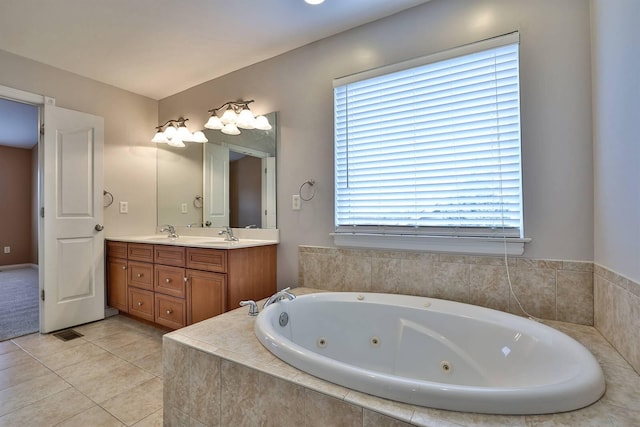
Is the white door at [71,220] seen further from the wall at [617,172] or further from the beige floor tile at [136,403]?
the wall at [617,172]

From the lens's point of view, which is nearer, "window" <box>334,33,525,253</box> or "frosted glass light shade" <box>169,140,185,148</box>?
"window" <box>334,33,525,253</box>

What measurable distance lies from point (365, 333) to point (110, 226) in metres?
2.72

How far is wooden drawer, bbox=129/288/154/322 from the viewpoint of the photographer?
2.67m

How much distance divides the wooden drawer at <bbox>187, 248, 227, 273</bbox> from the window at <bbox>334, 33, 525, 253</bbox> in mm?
793

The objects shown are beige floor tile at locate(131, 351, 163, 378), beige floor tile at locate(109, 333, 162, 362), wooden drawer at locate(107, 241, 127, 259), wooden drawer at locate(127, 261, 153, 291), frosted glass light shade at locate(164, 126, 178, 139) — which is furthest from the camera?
frosted glass light shade at locate(164, 126, 178, 139)

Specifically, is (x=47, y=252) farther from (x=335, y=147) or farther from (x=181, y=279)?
(x=335, y=147)

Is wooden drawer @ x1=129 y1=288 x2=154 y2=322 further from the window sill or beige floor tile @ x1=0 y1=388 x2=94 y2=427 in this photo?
the window sill

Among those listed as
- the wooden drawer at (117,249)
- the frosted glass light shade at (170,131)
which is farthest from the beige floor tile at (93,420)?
the frosted glass light shade at (170,131)

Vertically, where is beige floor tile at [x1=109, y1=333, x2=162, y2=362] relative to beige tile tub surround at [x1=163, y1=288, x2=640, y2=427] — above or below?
below

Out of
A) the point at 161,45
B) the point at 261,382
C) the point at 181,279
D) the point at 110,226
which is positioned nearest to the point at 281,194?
the point at 181,279

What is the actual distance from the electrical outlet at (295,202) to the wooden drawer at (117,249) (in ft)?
5.39

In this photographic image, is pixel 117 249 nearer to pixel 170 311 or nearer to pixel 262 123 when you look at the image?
pixel 170 311

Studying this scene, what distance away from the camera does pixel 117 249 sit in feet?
9.66

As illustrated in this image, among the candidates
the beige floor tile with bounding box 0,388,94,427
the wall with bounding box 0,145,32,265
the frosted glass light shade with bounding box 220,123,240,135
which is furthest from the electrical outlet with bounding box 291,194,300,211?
the wall with bounding box 0,145,32,265
